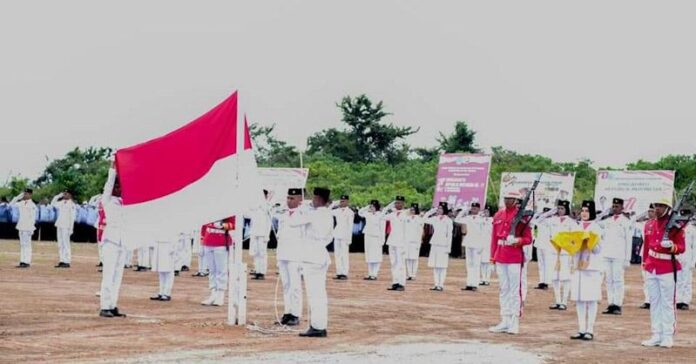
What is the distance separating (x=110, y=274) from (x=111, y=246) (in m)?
0.42

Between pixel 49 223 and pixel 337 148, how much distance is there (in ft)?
74.3

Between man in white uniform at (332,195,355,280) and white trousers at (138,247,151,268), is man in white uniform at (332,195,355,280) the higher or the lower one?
the higher one

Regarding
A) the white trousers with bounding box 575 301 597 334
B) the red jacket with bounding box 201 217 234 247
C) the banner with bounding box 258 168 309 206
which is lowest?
the white trousers with bounding box 575 301 597 334

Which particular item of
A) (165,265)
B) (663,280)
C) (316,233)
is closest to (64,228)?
(165,265)

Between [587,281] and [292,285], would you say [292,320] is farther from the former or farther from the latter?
[587,281]

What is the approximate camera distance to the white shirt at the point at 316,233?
14.6 metres

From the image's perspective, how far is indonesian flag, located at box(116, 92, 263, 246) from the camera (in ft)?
49.6

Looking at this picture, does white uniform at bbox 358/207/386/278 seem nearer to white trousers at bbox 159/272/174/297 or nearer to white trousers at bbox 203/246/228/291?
white trousers at bbox 159/272/174/297

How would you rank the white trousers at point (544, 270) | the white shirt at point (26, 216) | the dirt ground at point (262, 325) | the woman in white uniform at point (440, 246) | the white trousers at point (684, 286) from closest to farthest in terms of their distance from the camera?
the dirt ground at point (262, 325)
the white trousers at point (684, 286)
the woman in white uniform at point (440, 246)
the white trousers at point (544, 270)
the white shirt at point (26, 216)

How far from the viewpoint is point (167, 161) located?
15.3 metres

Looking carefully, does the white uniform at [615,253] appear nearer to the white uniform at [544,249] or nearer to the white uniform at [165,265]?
the white uniform at [544,249]

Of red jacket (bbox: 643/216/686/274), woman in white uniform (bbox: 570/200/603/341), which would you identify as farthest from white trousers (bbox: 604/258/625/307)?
woman in white uniform (bbox: 570/200/603/341)

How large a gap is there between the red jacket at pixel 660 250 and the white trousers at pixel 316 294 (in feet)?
15.7

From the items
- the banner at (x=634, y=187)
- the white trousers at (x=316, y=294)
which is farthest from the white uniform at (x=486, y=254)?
the white trousers at (x=316, y=294)
